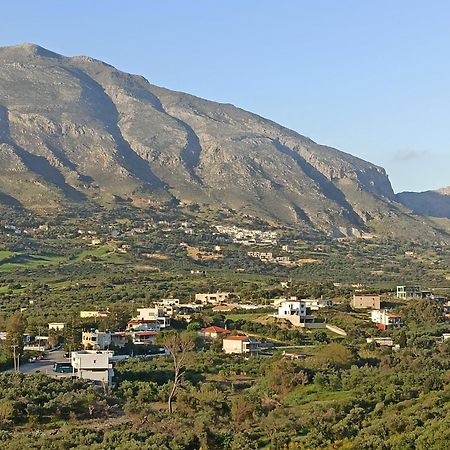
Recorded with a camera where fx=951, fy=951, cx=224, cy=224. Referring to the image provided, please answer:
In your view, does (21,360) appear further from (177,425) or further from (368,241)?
(368,241)

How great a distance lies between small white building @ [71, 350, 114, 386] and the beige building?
124 feet

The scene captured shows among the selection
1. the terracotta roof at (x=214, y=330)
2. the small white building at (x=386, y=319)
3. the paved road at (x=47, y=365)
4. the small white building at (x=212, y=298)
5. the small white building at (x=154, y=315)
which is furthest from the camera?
the small white building at (x=212, y=298)

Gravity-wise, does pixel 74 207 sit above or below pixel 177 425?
above

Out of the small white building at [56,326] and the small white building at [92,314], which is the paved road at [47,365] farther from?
the small white building at [92,314]

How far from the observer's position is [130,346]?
65312mm

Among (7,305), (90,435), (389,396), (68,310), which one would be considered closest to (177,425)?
(90,435)

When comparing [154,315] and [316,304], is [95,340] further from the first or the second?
[316,304]

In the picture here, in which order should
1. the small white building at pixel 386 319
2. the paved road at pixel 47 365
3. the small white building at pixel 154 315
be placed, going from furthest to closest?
the small white building at pixel 154 315, the small white building at pixel 386 319, the paved road at pixel 47 365

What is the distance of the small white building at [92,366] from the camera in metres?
52.6

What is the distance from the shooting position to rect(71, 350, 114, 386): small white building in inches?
2069

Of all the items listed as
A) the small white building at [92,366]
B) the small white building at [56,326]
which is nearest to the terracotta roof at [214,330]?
the small white building at [56,326]

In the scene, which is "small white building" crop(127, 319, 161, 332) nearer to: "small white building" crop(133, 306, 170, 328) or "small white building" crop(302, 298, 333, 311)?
"small white building" crop(133, 306, 170, 328)

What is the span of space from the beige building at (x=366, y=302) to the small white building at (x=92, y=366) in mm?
37896

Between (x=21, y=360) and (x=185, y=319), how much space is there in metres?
23.6
